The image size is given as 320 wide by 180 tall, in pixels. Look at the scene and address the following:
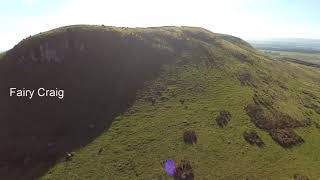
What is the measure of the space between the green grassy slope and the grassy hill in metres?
0.25

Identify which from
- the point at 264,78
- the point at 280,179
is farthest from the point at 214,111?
the point at 264,78

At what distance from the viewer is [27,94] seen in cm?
8838

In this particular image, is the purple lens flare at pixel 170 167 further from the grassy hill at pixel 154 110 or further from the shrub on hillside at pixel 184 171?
the grassy hill at pixel 154 110

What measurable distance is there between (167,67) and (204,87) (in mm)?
13038

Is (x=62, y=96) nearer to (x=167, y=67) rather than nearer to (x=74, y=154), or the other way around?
(x=74, y=154)

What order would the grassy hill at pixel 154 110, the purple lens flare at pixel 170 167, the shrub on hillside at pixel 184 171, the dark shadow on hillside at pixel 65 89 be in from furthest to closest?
the dark shadow on hillside at pixel 65 89, the grassy hill at pixel 154 110, the purple lens flare at pixel 170 167, the shrub on hillside at pixel 184 171

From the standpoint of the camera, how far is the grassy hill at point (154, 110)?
216 feet

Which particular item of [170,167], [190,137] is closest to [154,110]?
[190,137]

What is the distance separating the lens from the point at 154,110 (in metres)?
80.8

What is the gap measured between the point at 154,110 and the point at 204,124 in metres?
12.6

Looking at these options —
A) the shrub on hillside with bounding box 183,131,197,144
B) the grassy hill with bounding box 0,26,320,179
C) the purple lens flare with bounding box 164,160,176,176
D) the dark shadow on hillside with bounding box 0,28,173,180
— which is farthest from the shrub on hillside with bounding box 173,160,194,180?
the dark shadow on hillside with bounding box 0,28,173,180

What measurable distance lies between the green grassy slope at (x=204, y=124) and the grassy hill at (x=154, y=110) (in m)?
0.25

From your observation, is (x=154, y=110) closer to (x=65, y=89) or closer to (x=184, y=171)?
(x=184, y=171)

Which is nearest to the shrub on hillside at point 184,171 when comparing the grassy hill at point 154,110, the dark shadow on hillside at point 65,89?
the grassy hill at point 154,110
